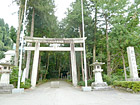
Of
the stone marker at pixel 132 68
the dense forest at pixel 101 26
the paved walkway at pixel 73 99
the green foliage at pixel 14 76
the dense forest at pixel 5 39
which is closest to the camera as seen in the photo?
the paved walkway at pixel 73 99

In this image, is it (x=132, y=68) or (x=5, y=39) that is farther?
(x=5, y=39)

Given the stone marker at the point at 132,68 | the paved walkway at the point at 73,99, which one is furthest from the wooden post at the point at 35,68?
the stone marker at the point at 132,68

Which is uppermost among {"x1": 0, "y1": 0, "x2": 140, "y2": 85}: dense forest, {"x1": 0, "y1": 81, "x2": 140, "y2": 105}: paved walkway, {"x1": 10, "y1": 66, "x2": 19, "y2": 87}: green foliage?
{"x1": 0, "y1": 0, "x2": 140, "y2": 85}: dense forest

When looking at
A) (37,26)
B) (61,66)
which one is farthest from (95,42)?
(61,66)

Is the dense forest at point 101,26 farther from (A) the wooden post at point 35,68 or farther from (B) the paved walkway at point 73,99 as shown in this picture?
(B) the paved walkway at point 73,99

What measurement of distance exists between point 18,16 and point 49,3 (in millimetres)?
3937

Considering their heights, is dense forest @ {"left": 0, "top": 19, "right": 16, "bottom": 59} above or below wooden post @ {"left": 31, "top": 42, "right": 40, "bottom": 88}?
above

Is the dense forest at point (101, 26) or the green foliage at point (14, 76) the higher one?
the dense forest at point (101, 26)

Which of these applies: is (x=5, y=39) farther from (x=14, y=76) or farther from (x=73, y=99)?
(x=73, y=99)

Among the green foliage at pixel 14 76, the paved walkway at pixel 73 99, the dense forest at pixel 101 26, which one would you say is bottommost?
the paved walkway at pixel 73 99

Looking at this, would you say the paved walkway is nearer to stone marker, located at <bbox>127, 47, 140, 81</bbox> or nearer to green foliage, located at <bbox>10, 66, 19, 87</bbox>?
stone marker, located at <bbox>127, 47, 140, 81</bbox>

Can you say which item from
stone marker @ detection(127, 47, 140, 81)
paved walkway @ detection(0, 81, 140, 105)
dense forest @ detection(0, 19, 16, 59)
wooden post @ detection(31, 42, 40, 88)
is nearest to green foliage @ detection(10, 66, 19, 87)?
wooden post @ detection(31, 42, 40, 88)

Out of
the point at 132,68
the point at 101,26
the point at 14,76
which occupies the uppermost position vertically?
the point at 101,26

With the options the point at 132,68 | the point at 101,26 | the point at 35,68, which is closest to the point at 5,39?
the point at 35,68
